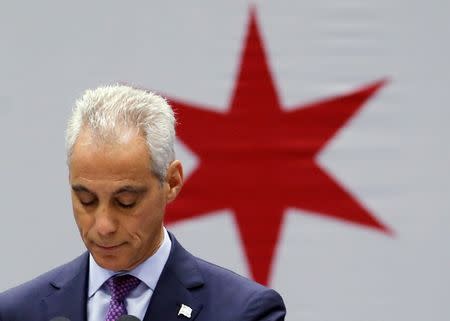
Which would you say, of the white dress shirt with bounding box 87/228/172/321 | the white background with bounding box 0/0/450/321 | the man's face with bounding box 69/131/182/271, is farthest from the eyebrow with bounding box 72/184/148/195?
the white background with bounding box 0/0/450/321

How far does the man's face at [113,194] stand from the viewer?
1325mm

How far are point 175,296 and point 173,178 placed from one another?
165 millimetres

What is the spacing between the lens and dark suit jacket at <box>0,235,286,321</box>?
1435 millimetres

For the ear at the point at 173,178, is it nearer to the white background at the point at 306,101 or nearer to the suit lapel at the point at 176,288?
the suit lapel at the point at 176,288

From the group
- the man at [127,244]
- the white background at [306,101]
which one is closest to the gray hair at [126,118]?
the man at [127,244]

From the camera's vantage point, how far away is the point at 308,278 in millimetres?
2762

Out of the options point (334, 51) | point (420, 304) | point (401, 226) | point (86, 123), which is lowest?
point (420, 304)

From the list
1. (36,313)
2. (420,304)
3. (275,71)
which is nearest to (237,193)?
(275,71)

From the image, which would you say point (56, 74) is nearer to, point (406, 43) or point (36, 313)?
point (406, 43)

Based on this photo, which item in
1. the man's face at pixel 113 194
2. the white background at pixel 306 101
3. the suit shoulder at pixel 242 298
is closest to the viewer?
the man's face at pixel 113 194

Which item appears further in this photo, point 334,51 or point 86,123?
point 334,51

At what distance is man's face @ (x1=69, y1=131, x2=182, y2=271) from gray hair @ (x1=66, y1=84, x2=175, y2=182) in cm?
1

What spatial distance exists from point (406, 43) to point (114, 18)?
2.44ft

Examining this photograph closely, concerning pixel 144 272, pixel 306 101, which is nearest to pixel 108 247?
pixel 144 272
